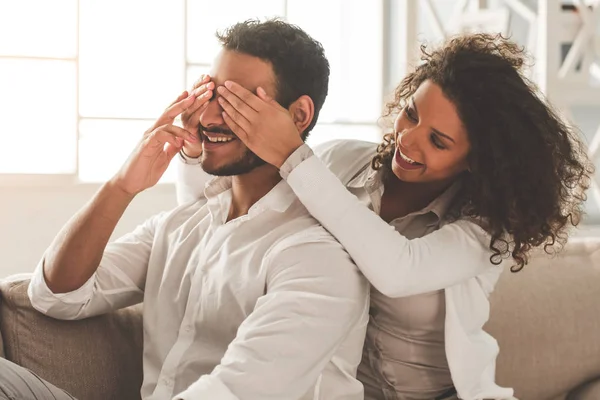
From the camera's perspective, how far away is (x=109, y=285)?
1778mm

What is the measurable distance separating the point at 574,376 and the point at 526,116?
859 millimetres

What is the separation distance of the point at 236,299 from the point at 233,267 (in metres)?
0.06

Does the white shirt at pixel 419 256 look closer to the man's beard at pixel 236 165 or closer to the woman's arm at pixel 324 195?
the woman's arm at pixel 324 195

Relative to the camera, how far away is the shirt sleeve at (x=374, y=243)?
4.98 feet

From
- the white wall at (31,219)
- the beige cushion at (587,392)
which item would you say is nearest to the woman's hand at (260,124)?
the beige cushion at (587,392)

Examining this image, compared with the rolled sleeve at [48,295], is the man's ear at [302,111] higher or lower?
higher

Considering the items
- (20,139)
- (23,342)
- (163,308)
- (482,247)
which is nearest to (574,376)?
(482,247)

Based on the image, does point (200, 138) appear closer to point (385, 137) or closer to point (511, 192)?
point (385, 137)

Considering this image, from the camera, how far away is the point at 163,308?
1.71 meters

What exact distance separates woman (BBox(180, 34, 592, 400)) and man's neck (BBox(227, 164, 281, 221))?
16 centimetres

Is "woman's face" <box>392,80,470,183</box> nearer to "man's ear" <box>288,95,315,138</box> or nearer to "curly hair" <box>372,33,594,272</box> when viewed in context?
"curly hair" <box>372,33,594,272</box>

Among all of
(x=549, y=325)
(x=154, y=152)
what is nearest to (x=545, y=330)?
(x=549, y=325)

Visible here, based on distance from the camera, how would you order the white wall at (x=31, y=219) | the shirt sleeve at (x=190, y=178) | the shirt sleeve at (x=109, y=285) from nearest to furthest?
the shirt sleeve at (x=109, y=285) → the shirt sleeve at (x=190, y=178) → the white wall at (x=31, y=219)

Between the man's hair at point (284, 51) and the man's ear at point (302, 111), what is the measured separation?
0.01 metres
